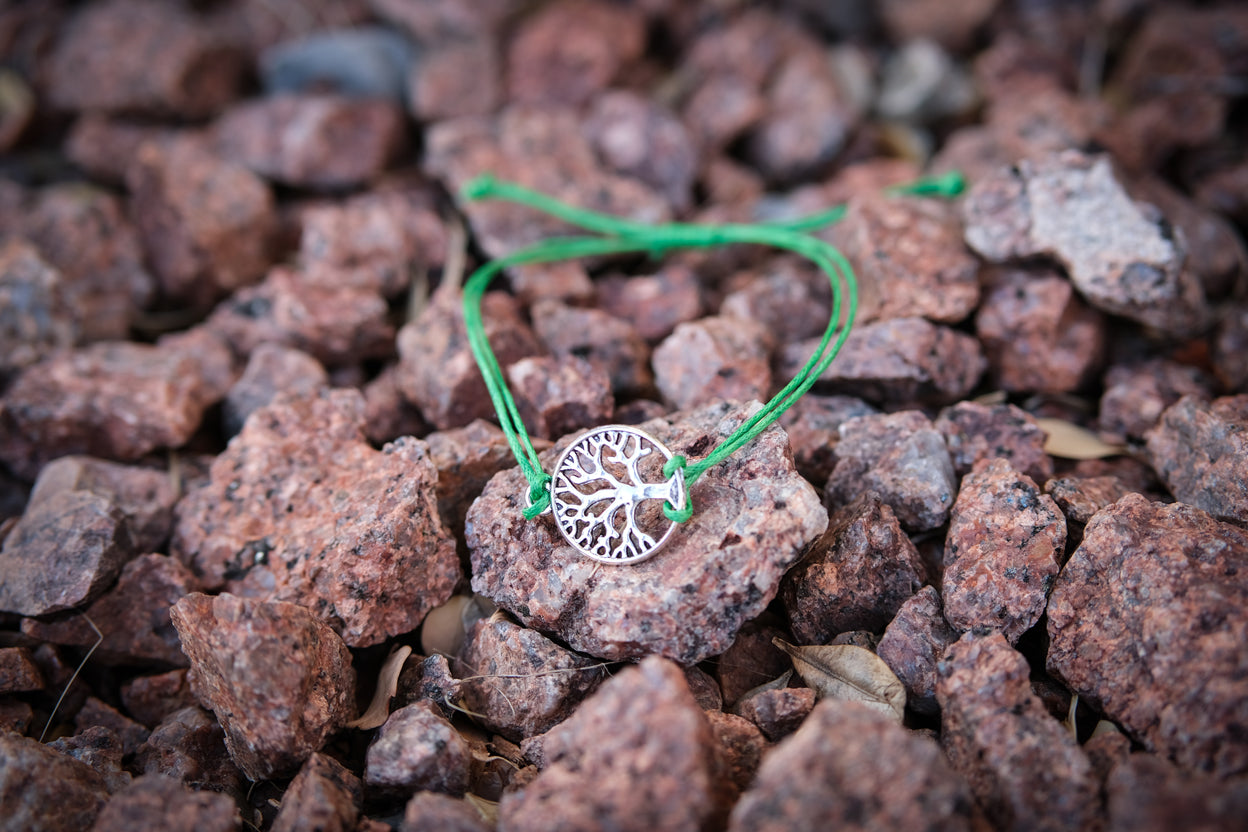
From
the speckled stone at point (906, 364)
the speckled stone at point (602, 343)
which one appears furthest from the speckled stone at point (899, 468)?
the speckled stone at point (602, 343)

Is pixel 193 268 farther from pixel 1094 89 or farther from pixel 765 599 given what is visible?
pixel 1094 89

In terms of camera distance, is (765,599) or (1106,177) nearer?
(765,599)

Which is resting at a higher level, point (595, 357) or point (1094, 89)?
point (1094, 89)

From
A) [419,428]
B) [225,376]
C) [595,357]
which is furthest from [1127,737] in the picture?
[225,376]

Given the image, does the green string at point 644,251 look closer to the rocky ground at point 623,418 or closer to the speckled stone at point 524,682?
the rocky ground at point 623,418

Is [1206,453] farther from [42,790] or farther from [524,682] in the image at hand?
[42,790]

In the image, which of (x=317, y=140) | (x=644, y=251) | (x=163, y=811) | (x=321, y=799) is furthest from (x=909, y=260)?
(x=163, y=811)

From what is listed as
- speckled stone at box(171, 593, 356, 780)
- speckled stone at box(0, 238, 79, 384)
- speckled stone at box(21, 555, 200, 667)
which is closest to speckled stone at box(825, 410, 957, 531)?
speckled stone at box(171, 593, 356, 780)

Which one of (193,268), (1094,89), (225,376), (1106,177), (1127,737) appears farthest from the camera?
(1094,89)
